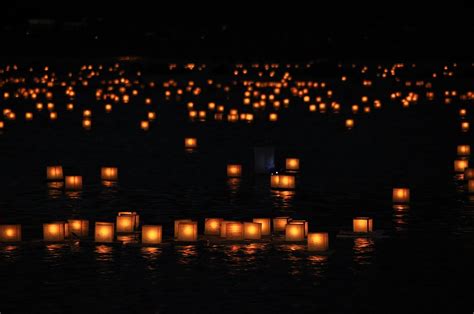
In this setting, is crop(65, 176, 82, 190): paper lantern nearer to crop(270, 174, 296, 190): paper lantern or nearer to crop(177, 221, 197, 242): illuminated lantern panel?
crop(270, 174, 296, 190): paper lantern

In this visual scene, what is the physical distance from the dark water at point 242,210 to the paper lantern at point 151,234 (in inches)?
11.0

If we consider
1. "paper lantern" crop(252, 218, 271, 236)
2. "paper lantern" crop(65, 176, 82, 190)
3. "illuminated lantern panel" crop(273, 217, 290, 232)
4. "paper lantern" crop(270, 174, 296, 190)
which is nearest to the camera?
"paper lantern" crop(252, 218, 271, 236)

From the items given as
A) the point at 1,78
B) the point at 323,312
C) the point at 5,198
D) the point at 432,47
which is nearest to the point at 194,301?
the point at 323,312

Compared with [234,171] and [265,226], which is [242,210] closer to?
[265,226]

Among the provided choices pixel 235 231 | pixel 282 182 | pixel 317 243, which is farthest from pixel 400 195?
pixel 317 243

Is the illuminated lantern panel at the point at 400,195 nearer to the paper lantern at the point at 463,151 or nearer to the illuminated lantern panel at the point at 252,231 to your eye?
the illuminated lantern panel at the point at 252,231

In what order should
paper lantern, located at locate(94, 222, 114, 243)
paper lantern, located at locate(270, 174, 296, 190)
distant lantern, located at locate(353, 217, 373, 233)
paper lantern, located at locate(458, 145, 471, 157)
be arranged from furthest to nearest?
paper lantern, located at locate(458, 145, 471, 157) < paper lantern, located at locate(270, 174, 296, 190) < distant lantern, located at locate(353, 217, 373, 233) < paper lantern, located at locate(94, 222, 114, 243)

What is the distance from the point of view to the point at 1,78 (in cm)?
5953

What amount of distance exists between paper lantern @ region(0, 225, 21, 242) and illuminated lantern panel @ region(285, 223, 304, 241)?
3.37 meters

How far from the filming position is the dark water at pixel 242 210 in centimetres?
1434

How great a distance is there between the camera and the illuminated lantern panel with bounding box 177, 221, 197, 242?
17516 millimetres

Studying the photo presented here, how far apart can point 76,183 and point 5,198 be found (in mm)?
1478

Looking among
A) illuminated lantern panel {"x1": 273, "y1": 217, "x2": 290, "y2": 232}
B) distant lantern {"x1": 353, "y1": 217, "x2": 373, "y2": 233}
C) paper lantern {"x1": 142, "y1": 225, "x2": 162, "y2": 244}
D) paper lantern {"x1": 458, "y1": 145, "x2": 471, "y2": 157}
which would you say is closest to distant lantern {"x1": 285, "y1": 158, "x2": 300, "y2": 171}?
paper lantern {"x1": 458, "y1": 145, "x2": 471, "y2": 157}

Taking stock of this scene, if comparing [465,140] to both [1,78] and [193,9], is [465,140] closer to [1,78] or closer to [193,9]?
[1,78]
